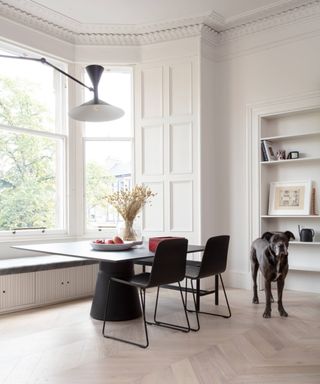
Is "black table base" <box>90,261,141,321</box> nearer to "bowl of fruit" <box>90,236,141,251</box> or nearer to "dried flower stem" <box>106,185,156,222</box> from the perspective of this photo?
"bowl of fruit" <box>90,236,141,251</box>

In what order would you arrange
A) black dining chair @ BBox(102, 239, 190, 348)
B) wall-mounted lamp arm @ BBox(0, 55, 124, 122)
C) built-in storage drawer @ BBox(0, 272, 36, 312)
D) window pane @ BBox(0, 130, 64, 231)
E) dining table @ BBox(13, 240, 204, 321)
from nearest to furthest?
1. black dining chair @ BBox(102, 239, 190, 348)
2. wall-mounted lamp arm @ BBox(0, 55, 124, 122)
3. dining table @ BBox(13, 240, 204, 321)
4. built-in storage drawer @ BBox(0, 272, 36, 312)
5. window pane @ BBox(0, 130, 64, 231)

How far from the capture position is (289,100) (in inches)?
210

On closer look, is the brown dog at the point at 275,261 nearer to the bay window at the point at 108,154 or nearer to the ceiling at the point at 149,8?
the bay window at the point at 108,154

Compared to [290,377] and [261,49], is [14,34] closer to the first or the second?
[261,49]

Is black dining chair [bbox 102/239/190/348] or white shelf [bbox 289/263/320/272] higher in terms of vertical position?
black dining chair [bbox 102/239/190/348]

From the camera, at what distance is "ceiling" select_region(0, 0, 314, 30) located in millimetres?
5238

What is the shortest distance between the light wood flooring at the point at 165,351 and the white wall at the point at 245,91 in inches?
58.1

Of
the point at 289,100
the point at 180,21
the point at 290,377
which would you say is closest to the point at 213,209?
the point at 289,100

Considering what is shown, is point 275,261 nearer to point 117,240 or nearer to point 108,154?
point 117,240

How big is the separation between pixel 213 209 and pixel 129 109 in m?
1.91

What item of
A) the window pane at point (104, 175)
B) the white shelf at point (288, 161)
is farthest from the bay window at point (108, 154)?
the white shelf at point (288, 161)

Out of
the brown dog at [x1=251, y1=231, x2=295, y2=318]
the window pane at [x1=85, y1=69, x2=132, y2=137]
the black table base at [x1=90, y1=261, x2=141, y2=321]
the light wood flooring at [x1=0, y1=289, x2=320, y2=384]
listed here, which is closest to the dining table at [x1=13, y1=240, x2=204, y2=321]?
the black table base at [x1=90, y1=261, x2=141, y2=321]

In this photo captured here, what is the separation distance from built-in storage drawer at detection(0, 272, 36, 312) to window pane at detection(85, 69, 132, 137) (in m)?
2.48

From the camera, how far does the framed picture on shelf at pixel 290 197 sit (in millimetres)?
5250
